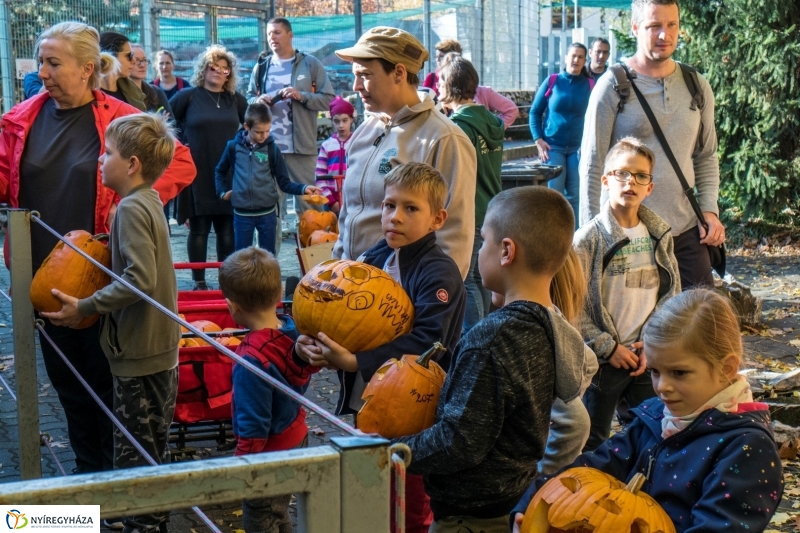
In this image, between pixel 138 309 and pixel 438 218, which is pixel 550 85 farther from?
pixel 138 309

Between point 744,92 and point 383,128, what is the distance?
9.28 meters

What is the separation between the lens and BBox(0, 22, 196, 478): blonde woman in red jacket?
4.33 meters

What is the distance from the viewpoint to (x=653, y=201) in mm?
4672

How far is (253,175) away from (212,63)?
47.0 inches

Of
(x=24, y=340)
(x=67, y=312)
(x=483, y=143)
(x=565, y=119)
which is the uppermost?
(x=565, y=119)

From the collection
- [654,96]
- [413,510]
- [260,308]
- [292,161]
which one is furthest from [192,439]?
[292,161]

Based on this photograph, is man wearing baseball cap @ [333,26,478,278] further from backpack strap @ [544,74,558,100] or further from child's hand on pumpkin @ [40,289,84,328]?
backpack strap @ [544,74,558,100]

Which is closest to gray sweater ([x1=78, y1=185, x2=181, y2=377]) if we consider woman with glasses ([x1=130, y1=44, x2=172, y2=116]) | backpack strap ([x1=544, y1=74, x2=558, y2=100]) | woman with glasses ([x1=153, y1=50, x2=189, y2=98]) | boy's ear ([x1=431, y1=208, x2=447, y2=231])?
boy's ear ([x1=431, y1=208, x2=447, y2=231])

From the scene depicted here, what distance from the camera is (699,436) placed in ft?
7.91

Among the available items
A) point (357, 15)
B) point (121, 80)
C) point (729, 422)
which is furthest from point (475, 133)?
Result: point (357, 15)

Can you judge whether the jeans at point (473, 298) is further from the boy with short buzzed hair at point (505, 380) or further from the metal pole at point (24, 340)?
the boy with short buzzed hair at point (505, 380)

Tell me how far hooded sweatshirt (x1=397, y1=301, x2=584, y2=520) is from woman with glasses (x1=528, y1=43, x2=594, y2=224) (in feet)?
25.9

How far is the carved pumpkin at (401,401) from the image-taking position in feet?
8.77

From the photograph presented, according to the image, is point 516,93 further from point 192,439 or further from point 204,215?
point 192,439
